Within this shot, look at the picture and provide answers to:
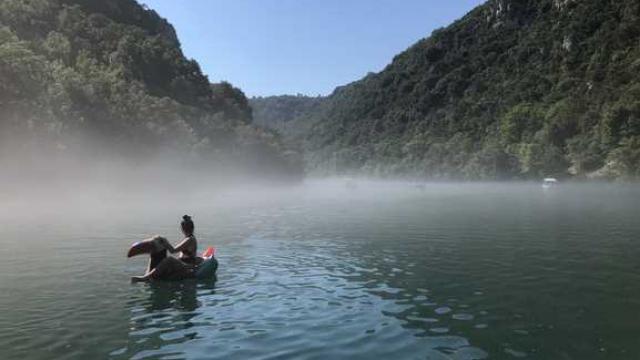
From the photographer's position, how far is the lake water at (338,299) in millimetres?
16812

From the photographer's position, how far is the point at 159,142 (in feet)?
477

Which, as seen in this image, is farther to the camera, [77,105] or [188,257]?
[77,105]

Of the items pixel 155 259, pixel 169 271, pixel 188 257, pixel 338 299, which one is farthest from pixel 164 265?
pixel 338 299

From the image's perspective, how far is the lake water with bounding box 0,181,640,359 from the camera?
1681cm

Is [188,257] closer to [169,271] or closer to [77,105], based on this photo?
[169,271]

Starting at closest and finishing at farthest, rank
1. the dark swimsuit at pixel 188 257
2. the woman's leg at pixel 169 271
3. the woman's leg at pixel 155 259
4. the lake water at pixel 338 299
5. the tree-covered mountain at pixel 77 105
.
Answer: the lake water at pixel 338 299 → the woman's leg at pixel 169 271 → the woman's leg at pixel 155 259 → the dark swimsuit at pixel 188 257 → the tree-covered mountain at pixel 77 105

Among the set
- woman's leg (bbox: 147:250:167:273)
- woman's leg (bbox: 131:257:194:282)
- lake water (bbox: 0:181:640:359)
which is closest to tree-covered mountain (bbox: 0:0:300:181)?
lake water (bbox: 0:181:640:359)

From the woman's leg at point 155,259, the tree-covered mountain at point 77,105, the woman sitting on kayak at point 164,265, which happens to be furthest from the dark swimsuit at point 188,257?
the tree-covered mountain at point 77,105

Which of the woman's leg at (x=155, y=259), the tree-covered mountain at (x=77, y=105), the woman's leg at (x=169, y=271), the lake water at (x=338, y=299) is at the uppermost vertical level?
the tree-covered mountain at (x=77, y=105)

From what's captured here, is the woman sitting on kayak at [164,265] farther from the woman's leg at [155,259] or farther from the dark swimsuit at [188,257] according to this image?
the dark swimsuit at [188,257]

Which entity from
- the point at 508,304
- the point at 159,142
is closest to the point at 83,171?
the point at 159,142

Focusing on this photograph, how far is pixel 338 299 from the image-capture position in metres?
22.8

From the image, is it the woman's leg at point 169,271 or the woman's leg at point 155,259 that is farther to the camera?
the woman's leg at point 155,259

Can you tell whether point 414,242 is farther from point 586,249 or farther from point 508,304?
point 508,304
